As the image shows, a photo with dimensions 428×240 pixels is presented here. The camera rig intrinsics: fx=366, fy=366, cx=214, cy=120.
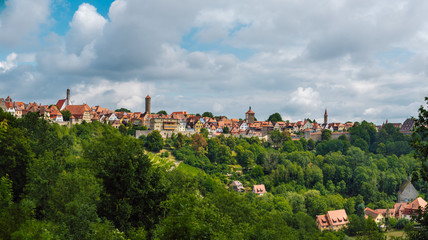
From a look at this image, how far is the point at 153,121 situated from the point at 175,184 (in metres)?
57.6

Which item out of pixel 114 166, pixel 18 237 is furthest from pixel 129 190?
pixel 18 237

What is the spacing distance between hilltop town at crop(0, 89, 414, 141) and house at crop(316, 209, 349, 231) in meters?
36.7

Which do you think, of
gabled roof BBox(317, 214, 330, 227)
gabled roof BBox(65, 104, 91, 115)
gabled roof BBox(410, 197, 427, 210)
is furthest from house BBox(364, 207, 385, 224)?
gabled roof BBox(65, 104, 91, 115)

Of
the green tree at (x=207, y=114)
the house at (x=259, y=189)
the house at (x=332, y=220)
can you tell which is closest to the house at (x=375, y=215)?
the house at (x=332, y=220)

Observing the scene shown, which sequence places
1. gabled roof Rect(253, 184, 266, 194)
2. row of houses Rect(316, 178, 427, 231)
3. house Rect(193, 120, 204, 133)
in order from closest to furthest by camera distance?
row of houses Rect(316, 178, 427, 231)
gabled roof Rect(253, 184, 266, 194)
house Rect(193, 120, 204, 133)

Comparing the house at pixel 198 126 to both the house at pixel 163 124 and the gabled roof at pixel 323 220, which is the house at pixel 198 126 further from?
the gabled roof at pixel 323 220

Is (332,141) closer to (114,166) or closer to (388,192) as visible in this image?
(388,192)

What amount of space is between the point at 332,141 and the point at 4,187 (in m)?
84.0

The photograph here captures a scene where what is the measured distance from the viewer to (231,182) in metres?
62.2

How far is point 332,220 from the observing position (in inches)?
2110

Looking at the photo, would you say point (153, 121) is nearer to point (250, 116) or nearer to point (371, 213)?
point (250, 116)

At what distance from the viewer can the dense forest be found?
14.7 metres

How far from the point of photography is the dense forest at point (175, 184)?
14.7 metres

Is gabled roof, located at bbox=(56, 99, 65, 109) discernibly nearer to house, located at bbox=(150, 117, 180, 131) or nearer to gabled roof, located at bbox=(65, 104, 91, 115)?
gabled roof, located at bbox=(65, 104, 91, 115)
